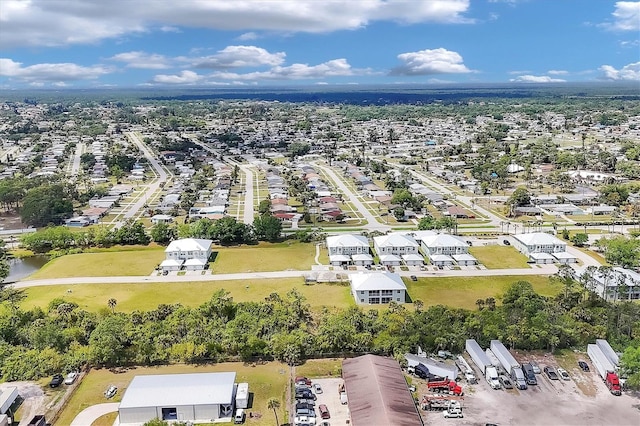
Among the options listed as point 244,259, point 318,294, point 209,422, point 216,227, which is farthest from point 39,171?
point 209,422

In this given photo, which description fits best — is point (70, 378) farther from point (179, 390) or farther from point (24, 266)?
point (24, 266)

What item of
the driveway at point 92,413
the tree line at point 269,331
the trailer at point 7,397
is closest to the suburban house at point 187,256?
the tree line at point 269,331

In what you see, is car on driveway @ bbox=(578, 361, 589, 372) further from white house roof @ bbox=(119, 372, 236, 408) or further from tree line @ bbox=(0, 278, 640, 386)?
white house roof @ bbox=(119, 372, 236, 408)

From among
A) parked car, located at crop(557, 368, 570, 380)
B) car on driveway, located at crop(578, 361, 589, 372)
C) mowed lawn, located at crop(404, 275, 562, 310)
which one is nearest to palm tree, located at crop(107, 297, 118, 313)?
mowed lawn, located at crop(404, 275, 562, 310)

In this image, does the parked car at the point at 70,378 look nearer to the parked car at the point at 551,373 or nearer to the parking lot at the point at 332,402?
the parking lot at the point at 332,402

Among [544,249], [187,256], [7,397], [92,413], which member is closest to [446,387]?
[92,413]

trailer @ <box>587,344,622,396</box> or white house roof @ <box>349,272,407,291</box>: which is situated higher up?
white house roof @ <box>349,272,407,291</box>
